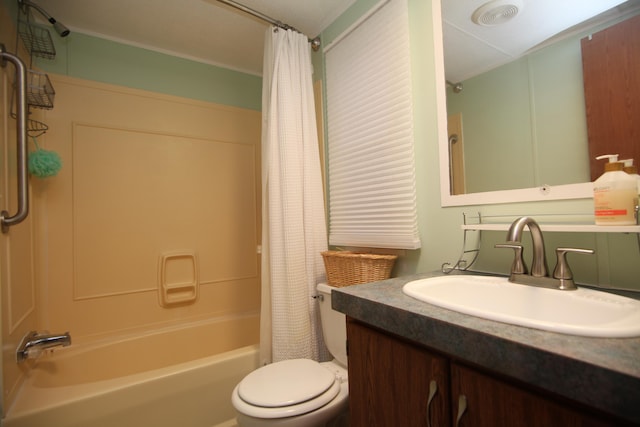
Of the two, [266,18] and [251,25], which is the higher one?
[251,25]

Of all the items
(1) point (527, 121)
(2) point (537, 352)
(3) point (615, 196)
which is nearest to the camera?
(2) point (537, 352)

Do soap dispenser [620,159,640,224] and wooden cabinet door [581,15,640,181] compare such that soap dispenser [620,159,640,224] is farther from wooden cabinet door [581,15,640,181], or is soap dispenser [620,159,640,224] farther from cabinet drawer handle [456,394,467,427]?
cabinet drawer handle [456,394,467,427]

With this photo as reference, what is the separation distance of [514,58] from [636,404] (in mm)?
1030

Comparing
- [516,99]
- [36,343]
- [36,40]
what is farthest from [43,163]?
[516,99]

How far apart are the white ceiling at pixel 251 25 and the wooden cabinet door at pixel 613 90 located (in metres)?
0.09

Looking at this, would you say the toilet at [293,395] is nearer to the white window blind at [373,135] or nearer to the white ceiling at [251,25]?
the white window blind at [373,135]

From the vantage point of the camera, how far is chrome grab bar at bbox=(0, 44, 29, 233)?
1223 mm

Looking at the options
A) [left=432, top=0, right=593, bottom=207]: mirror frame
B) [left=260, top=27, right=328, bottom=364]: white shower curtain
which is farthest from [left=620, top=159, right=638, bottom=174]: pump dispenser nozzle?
[left=260, top=27, right=328, bottom=364]: white shower curtain

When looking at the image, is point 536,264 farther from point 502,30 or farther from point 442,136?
point 502,30

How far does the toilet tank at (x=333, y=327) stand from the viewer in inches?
53.8

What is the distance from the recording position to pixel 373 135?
58.1 inches

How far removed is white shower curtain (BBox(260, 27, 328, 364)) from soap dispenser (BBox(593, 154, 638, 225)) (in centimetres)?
117

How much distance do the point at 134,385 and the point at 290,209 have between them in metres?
1.06

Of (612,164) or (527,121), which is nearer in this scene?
(612,164)
